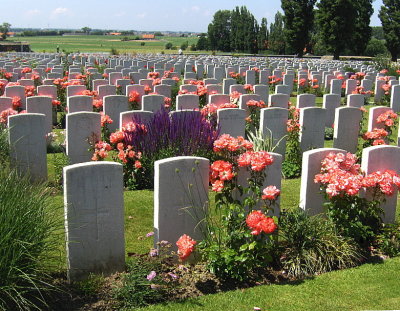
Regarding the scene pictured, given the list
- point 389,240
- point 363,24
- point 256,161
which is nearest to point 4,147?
point 256,161

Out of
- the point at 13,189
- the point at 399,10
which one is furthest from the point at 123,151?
the point at 399,10

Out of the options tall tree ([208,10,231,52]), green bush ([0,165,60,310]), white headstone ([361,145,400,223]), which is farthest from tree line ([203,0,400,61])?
green bush ([0,165,60,310])

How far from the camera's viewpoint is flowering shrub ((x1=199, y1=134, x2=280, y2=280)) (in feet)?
16.2

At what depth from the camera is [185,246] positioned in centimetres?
492

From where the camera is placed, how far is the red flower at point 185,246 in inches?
193

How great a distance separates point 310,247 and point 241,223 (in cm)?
79

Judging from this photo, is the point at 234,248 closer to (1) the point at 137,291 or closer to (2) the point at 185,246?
(2) the point at 185,246

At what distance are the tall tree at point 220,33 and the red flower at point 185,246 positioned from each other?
2693 inches

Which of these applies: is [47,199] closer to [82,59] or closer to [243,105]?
[243,105]

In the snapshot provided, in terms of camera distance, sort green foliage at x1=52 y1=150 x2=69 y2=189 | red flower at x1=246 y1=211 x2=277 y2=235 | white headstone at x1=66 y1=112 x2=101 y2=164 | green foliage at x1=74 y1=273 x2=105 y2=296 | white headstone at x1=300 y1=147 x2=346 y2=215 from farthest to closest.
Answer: white headstone at x1=66 y1=112 x2=101 y2=164, green foliage at x1=52 y1=150 x2=69 y2=189, white headstone at x1=300 y1=147 x2=346 y2=215, red flower at x1=246 y1=211 x2=277 y2=235, green foliage at x1=74 y1=273 x2=105 y2=296

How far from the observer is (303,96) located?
12.4 meters

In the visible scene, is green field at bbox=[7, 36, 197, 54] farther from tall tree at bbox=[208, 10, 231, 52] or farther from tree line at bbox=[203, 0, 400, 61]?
tree line at bbox=[203, 0, 400, 61]

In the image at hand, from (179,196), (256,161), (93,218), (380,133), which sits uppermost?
(256,161)

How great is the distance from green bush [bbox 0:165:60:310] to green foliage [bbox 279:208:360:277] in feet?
7.46
